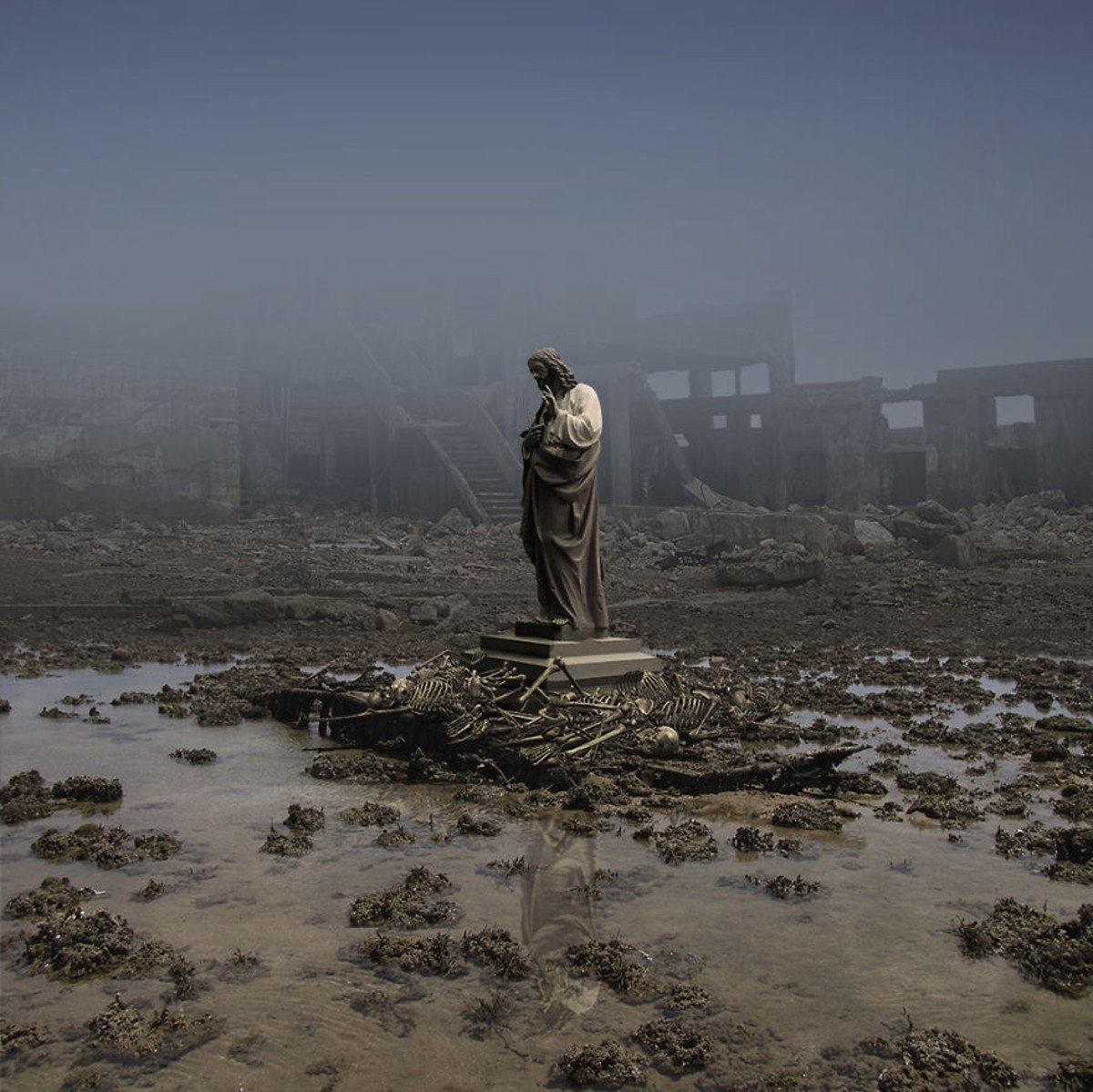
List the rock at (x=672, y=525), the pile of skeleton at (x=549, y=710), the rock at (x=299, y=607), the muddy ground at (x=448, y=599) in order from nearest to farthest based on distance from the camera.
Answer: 1. the pile of skeleton at (x=549, y=710)
2. the muddy ground at (x=448, y=599)
3. the rock at (x=299, y=607)
4. the rock at (x=672, y=525)

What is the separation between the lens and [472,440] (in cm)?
3406

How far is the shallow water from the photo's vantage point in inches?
121

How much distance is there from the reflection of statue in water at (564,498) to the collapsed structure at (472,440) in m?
22.7

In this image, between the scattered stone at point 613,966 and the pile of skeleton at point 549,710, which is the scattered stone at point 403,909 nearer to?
the scattered stone at point 613,966

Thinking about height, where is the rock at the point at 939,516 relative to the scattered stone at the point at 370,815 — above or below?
above

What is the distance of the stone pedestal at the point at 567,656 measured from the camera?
7348 mm

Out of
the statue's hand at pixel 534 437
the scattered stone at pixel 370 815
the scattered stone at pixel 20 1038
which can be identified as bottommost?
the scattered stone at pixel 370 815

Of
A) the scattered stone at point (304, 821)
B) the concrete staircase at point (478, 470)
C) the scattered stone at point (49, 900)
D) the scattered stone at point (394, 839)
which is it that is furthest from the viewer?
the concrete staircase at point (478, 470)

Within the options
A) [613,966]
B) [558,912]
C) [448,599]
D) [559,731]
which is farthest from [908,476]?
[613,966]

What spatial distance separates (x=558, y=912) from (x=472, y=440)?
30368 millimetres

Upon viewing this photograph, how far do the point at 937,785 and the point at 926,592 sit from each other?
42.7 ft

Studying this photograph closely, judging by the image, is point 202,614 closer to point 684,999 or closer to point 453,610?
point 453,610

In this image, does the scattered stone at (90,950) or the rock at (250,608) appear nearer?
the scattered stone at (90,950)

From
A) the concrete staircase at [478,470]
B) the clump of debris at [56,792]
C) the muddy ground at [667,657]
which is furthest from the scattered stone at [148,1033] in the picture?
the concrete staircase at [478,470]
